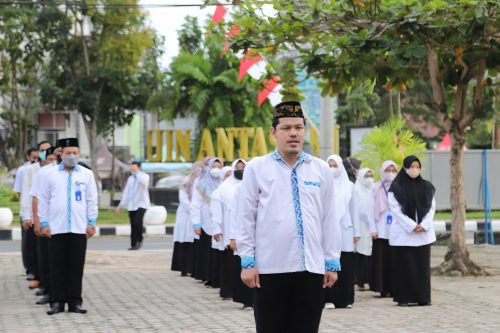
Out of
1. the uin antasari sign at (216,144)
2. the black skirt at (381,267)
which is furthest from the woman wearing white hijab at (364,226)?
the uin antasari sign at (216,144)

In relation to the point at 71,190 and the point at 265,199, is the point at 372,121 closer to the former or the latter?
the point at 71,190

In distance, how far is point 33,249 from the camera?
14703 mm

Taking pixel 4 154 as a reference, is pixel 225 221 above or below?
below

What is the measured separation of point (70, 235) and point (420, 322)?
3620mm

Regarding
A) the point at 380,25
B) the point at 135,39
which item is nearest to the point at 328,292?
the point at 380,25

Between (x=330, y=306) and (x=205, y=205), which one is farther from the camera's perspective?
(x=205, y=205)

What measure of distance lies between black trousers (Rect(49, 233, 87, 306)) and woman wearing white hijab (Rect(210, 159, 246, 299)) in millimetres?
1902

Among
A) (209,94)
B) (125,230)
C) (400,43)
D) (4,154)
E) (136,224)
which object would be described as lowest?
(125,230)

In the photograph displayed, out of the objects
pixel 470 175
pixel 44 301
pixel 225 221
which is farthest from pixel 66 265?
pixel 470 175

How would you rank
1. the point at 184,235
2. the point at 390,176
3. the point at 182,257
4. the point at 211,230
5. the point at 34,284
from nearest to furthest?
the point at 390,176
the point at 34,284
the point at 211,230
the point at 182,257
the point at 184,235

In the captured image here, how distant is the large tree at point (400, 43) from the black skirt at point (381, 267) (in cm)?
174

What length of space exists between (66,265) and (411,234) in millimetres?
3766

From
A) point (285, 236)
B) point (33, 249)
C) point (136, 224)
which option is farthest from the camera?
point (136, 224)

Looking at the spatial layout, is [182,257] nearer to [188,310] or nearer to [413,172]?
[188,310]
